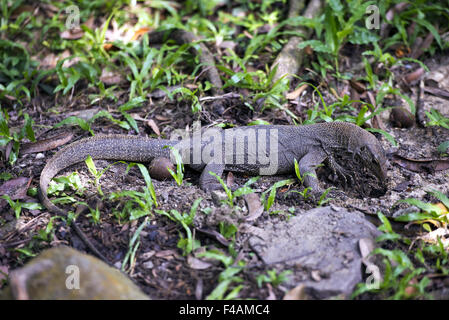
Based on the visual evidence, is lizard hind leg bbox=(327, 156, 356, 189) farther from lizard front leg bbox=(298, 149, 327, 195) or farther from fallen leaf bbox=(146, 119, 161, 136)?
fallen leaf bbox=(146, 119, 161, 136)

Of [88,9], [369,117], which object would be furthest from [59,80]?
[369,117]

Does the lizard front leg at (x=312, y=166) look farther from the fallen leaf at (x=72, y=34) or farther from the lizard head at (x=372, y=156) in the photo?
the fallen leaf at (x=72, y=34)

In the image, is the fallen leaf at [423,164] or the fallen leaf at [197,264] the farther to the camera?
the fallen leaf at [423,164]

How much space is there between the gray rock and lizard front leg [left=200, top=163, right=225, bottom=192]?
1145 mm

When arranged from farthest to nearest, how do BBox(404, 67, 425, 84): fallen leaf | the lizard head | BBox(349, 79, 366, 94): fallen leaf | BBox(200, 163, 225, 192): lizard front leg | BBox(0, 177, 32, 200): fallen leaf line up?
1. BBox(404, 67, 425, 84): fallen leaf
2. BBox(349, 79, 366, 94): fallen leaf
3. BBox(200, 163, 225, 192): lizard front leg
4. the lizard head
5. BBox(0, 177, 32, 200): fallen leaf

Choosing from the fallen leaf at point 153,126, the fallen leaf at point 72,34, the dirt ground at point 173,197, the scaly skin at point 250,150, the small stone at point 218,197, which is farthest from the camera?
the fallen leaf at point 72,34

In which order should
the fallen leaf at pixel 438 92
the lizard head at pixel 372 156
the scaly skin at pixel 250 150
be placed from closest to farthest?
the lizard head at pixel 372 156 < the scaly skin at pixel 250 150 < the fallen leaf at pixel 438 92

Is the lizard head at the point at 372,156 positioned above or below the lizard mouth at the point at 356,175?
above

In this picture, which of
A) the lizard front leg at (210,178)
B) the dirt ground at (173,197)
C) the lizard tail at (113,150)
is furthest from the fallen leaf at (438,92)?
the lizard tail at (113,150)

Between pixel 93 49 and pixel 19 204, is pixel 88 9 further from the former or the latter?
pixel 19 204

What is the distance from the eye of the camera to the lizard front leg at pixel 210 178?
5702mm

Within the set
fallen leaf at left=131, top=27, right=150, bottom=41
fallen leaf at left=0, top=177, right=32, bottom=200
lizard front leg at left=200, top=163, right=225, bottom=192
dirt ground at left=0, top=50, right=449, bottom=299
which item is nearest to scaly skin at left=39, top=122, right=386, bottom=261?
lizard front leg at left=200, top=163, right=225, bottom=192

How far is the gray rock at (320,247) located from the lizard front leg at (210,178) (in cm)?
115

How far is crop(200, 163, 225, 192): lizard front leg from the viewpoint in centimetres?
570
